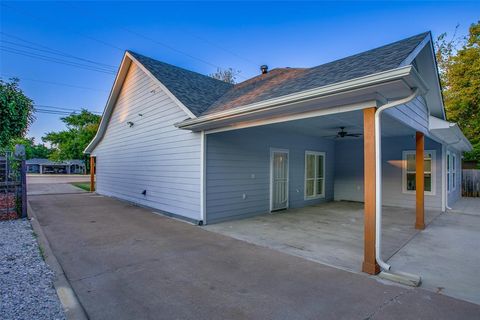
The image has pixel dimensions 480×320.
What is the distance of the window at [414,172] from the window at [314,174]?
2961 millimetres

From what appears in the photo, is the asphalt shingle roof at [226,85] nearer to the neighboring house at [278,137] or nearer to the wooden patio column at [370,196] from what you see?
the neighboring house at [278,137]

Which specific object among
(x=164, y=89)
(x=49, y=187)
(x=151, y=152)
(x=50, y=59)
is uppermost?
(x=50, y=59)

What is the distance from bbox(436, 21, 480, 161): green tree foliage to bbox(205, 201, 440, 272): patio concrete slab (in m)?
12.6

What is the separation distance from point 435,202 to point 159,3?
46.4ft

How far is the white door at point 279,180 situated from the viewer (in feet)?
27.5

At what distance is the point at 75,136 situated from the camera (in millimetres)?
30219

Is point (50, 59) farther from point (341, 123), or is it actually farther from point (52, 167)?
point (52, 167)

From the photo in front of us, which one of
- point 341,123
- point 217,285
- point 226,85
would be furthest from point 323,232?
point 226,85

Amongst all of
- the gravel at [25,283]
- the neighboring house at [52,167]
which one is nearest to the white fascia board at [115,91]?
the gravel at [25,283]

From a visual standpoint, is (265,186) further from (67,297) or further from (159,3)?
(159,3)

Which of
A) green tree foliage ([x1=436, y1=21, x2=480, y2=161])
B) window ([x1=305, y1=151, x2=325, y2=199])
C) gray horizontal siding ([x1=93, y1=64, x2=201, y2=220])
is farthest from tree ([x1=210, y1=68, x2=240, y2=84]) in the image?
window ([x1=305, y1=151, x2=325, y2=199])

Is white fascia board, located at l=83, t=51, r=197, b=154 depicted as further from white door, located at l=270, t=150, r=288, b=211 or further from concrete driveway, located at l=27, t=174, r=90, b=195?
white door, located at l=270, t=150, r=288, b=211

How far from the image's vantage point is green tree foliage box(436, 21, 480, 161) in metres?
15.8

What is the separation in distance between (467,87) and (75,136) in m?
37.0
